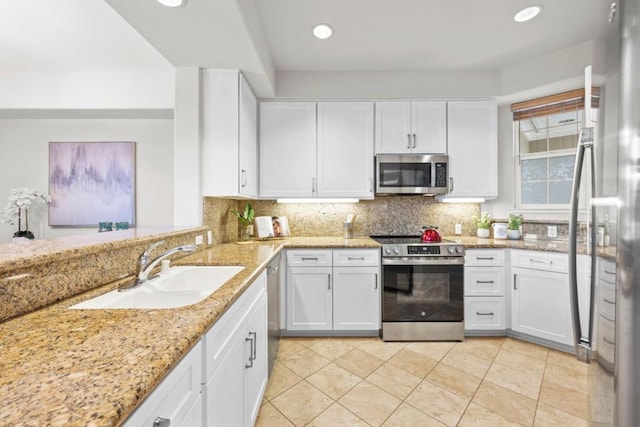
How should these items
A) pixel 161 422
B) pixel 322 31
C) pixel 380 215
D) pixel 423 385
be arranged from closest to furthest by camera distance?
pixel 161 422 → pixel 423 385 → pixel 322 31 → pixel 380 215

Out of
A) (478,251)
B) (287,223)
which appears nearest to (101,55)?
(287,223)

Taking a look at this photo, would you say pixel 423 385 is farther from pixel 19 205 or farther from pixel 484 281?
pixel 19 205

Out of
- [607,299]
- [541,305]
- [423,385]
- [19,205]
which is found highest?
[19,205]

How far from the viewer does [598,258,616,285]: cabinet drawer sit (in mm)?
649

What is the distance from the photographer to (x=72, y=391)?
47 centimetres

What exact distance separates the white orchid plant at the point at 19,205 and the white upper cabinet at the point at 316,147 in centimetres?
267

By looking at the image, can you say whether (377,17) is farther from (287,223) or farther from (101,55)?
(101,55)

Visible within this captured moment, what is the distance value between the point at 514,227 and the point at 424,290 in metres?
1.25

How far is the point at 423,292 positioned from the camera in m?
2.44

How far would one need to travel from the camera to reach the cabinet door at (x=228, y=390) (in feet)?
2.85

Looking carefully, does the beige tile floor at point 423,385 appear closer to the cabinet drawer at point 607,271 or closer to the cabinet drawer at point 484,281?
the cabinet drawer at point 484,281

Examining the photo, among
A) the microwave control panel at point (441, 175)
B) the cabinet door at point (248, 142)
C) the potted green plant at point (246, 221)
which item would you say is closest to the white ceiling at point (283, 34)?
the cabinet door at point (248, 142)

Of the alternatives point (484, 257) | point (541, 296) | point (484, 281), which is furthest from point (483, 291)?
point (541, 296)

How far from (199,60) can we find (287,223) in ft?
5.60
